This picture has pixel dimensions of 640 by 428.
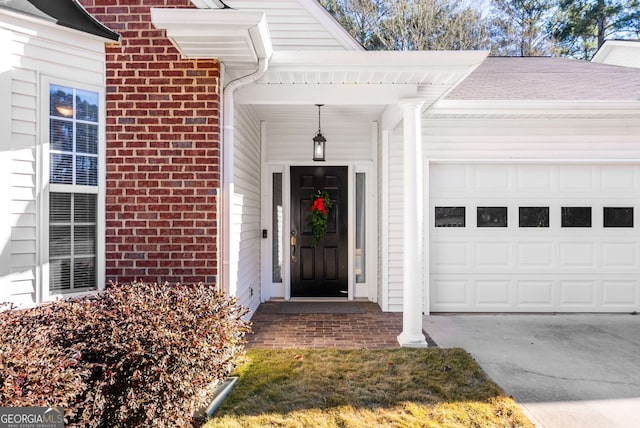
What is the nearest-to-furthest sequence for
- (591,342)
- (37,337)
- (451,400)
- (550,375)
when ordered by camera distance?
(37,337), (451,400), (550,375), (591,342)

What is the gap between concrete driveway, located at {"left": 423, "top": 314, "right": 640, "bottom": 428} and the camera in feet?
9.14

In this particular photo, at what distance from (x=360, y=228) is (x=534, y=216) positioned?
96.6 inches

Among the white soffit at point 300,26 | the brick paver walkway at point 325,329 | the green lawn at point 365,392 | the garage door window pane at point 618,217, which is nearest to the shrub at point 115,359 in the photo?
the green lawn at point 365,392

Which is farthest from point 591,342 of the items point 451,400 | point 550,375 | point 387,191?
point 387,191

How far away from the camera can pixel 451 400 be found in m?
2.87

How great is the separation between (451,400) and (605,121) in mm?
4557

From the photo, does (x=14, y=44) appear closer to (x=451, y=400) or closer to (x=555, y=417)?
(x=451, y=400)

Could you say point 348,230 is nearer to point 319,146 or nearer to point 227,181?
point 319,146

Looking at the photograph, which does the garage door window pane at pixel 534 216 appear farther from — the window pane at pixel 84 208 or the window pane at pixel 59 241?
the window pane at pixel 59 241

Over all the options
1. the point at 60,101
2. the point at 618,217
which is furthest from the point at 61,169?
the point at 618,217

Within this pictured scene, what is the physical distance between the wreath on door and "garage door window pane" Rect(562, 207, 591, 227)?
330cm

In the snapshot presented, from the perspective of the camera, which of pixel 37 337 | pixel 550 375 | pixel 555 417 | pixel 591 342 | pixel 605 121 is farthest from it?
pixel 605 121

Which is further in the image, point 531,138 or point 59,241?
point 531,138

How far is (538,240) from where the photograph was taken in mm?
5375
